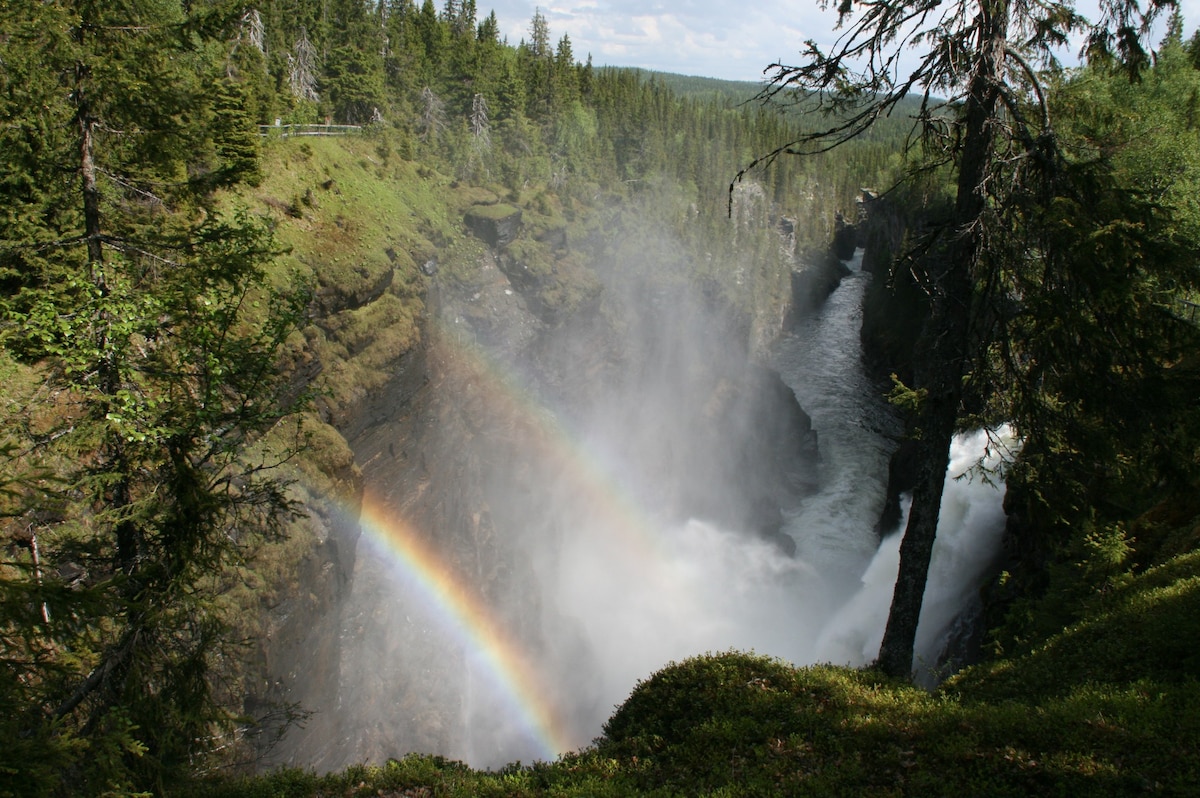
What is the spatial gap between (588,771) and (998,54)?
30.0 ft

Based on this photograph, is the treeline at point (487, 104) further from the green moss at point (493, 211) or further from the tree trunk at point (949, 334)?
the tree trunk at point (949, 334)

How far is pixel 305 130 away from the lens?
1420 inches

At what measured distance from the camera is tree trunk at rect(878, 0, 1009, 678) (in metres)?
7.32

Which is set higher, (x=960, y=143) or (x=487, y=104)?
(x=487, y=104)

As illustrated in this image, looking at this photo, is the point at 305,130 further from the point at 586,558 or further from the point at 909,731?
the point at 909,731

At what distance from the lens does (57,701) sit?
7445 millimetres

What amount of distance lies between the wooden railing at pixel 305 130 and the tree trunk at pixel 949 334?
26.7m

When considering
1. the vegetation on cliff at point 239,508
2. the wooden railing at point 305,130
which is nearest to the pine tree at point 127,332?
the vegetation on cliff at point 239,508

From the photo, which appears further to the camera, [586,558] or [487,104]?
[487,104]

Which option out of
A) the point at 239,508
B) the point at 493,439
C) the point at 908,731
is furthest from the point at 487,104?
the point at 908,731

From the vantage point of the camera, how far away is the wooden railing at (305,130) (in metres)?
28.1

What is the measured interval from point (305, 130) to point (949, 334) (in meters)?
37.3

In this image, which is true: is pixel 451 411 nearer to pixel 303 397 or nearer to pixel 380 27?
pixel 303 397

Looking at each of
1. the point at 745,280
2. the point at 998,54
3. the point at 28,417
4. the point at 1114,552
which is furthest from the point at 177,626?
the point at 745,280
